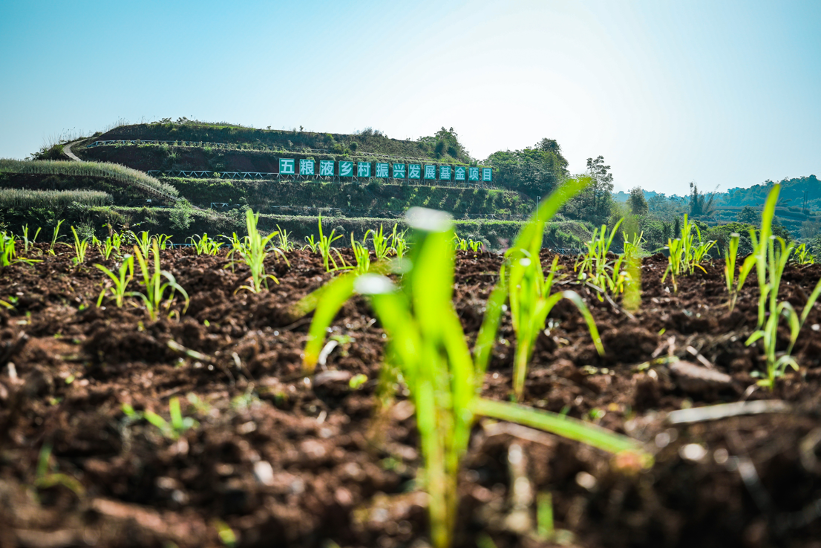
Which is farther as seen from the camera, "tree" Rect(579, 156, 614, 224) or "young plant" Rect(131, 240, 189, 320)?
"tree" Rect(579, 156, 614, 224)

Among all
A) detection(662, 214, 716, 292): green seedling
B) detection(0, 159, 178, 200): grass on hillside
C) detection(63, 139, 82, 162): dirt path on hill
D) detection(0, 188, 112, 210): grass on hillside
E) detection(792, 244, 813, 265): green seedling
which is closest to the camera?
detection(662, 214, 716, 292): green seedling

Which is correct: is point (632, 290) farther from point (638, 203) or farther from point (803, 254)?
point (638, 203)

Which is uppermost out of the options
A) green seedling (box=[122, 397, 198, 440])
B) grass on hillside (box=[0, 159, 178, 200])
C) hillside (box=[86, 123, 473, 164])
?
hillside (box=[86, 123, 473, 164])

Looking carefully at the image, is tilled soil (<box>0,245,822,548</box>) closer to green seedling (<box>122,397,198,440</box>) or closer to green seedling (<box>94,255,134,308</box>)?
green seedling (<box>122,397,198,440</box>)

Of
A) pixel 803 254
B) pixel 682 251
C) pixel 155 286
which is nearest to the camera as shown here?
pixel 155 286

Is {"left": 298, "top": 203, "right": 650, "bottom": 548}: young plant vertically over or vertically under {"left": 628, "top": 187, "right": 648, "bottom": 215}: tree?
under

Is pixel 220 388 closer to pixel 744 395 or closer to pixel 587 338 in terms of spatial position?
pixel 587 338

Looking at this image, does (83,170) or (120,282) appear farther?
(83,170)

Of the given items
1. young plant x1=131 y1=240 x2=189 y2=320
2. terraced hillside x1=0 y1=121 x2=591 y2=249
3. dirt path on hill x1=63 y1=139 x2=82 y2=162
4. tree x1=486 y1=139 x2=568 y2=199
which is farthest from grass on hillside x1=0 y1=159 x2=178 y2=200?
tree x1=486 y1=139 x2=568 y2=199

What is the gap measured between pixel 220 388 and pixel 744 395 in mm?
1381

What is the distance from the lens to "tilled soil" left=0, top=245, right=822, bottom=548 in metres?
0.69

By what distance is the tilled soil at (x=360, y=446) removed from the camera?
27.4 inches

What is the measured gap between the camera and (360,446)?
0.91 metres

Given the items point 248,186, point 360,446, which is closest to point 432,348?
point 360,446
